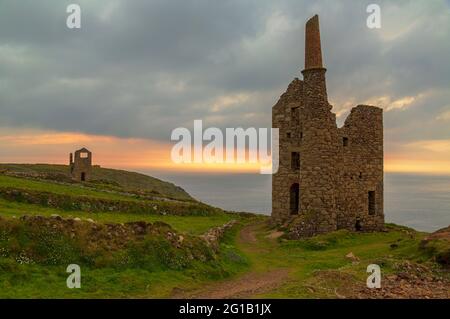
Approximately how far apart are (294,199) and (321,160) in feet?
17.2

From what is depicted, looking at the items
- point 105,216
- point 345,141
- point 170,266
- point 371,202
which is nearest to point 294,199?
point 345,141

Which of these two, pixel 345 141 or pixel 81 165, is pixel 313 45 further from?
pixel 81 165

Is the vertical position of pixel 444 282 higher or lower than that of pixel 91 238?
lower

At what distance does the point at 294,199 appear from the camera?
127ft

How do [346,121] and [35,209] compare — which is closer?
[35,209]

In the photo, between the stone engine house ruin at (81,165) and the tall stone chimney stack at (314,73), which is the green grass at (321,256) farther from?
the stone engine house ruin at (81,165)

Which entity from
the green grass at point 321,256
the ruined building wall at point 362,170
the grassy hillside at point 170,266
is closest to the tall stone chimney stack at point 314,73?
the ruined building wall at point 362,170

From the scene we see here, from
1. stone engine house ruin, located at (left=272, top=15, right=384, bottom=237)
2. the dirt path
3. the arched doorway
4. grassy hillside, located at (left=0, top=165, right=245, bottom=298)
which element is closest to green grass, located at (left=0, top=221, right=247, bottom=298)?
grassy hillside, located at (left=0, top=165, right=245, bottom=298)

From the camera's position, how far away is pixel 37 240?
17.8m

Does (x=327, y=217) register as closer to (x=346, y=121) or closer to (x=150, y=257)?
(x=346, y=121)

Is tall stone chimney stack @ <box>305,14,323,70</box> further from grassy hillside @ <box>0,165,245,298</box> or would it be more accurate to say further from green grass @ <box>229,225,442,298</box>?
grassy hillside @ <box>0,165,245,298</box>

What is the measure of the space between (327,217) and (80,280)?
903 inches

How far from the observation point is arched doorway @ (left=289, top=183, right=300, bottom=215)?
3844cm
